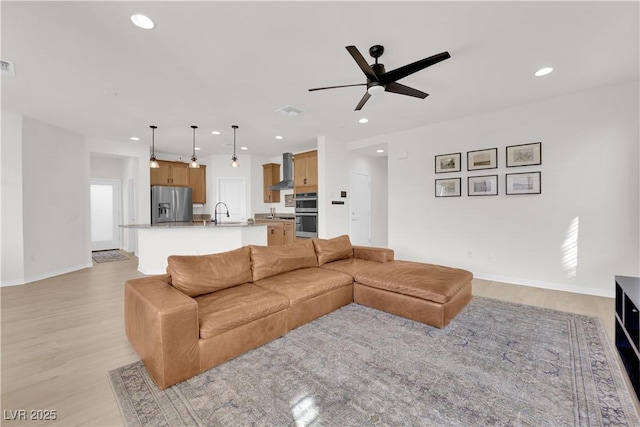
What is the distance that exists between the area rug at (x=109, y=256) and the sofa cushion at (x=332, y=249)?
524 cm

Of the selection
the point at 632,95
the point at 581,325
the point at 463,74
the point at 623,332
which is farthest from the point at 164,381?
the point at 632,95

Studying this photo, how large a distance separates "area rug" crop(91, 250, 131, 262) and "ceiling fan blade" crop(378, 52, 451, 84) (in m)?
6.80

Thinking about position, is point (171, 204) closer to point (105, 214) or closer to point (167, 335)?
point (105, 214)

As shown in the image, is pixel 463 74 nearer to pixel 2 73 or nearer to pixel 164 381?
pixel 164 381

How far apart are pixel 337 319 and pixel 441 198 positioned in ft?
10.6

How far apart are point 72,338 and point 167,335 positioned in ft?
5.03

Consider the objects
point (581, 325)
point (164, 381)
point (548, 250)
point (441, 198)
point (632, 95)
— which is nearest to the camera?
point (164, 381)

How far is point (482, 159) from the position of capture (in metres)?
4.34

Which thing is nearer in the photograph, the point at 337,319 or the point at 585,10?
the point at 585,10

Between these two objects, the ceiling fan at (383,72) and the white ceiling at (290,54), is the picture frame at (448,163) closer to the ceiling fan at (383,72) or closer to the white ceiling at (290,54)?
the white ceiling at (290,54)

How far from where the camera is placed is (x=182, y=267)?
2330mm

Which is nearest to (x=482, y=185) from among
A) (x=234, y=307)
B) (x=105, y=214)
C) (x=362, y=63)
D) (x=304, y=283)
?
(x=362, y=63)

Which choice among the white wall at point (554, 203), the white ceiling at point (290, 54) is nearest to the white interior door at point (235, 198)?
the white ceiling at point (290, 54)

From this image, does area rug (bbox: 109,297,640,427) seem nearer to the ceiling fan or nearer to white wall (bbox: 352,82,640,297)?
white wall (bbox: 352,82,640,297)
